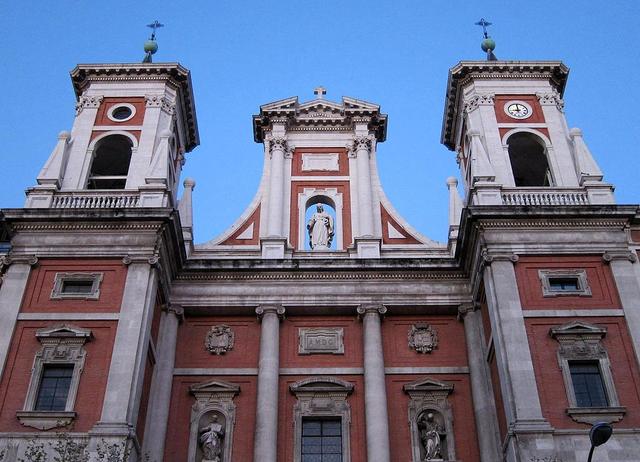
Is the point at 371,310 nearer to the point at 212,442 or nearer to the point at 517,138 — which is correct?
the point at 212,442

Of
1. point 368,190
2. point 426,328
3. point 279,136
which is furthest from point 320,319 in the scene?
point 279,136

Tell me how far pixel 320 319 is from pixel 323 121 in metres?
7.77

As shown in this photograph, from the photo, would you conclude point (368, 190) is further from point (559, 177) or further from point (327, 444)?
point (327, 444)

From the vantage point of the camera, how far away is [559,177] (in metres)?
27.4

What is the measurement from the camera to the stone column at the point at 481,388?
22719 millimetres

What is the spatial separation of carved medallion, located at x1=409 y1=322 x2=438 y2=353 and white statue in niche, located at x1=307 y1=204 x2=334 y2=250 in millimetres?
3868

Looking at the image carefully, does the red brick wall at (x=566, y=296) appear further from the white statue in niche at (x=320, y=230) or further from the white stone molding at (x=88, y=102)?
the white stone molding at (x=88, y=102)

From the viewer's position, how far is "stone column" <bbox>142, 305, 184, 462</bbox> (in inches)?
902

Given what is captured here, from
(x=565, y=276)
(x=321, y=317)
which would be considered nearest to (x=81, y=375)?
(x=321, y=317)

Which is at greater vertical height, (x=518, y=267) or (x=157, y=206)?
(x=157, y=206)

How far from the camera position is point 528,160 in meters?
30.5

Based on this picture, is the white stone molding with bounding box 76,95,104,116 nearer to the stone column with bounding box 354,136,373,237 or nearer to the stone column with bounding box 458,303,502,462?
the stone column with bounding box 354,136,373,237

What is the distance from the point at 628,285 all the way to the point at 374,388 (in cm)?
695

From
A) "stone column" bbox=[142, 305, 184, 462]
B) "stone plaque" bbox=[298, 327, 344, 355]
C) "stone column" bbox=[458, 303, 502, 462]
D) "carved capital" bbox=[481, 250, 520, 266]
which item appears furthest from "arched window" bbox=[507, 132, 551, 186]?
"stone column" bbox=[142, 305, 184, 462]
